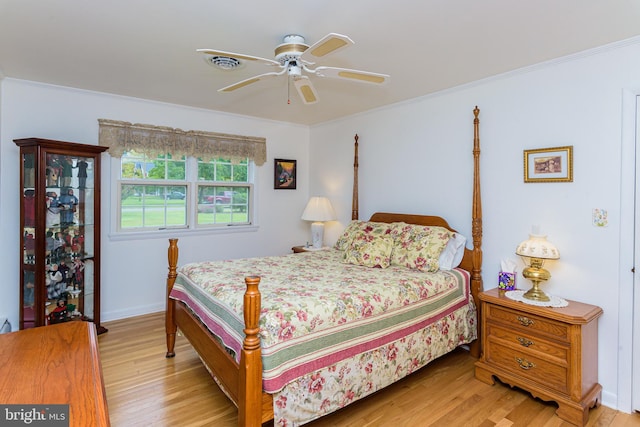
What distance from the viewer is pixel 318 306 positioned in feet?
6.46

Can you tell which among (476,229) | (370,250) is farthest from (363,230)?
(476,229)

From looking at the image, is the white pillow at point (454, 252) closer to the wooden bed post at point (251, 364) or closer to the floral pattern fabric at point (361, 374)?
the floral pattern fabric at point (361, 374)

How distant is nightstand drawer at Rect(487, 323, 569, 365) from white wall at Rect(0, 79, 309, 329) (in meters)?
3.03

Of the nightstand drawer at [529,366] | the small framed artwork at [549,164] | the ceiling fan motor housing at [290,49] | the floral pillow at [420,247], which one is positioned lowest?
the nightstand drawer at [529,366]

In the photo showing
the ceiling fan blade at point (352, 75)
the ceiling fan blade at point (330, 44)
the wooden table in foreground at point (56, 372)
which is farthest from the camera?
the ceiling fan blade at point (352, 75)

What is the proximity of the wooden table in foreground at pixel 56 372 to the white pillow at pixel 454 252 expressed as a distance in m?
2.65

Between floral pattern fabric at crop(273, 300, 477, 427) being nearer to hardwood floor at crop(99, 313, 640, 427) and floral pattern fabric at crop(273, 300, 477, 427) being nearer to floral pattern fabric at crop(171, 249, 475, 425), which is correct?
floral pattern fabric at crop(171, 249, 475, 425)

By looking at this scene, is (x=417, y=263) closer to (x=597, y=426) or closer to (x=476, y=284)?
(x=476, y=284)

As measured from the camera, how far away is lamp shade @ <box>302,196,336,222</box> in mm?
4348

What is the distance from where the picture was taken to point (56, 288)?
3213 millimetres

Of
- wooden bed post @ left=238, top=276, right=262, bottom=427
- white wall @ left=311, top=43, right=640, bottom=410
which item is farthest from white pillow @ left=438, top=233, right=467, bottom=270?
wooden bed post @ left=238, top=276, right=262, bottom=427

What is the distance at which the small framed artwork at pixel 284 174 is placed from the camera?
480cm

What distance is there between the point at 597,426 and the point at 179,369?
2864 mm

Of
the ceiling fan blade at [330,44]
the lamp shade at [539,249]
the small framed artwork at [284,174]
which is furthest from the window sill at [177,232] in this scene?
the lamp shade at [539,249]
